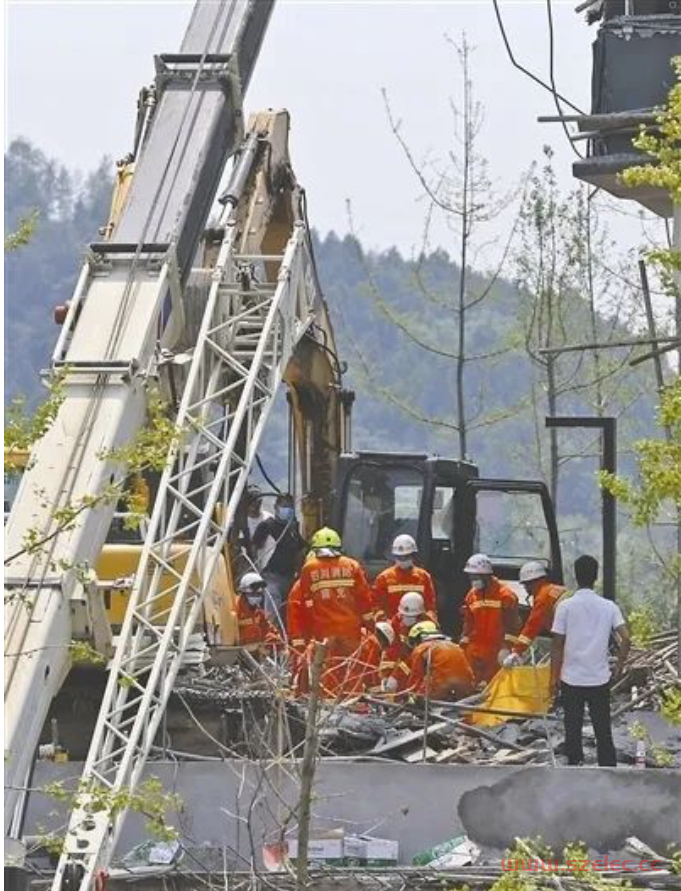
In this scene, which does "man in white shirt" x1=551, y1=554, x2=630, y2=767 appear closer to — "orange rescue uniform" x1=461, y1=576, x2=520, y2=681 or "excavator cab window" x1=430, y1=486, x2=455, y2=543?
"orange rescue uniform" x1=461, y1=576, x2=520, y2=681

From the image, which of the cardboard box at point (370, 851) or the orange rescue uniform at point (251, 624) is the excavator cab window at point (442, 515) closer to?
the orange rescue uniform at point (251, 624)

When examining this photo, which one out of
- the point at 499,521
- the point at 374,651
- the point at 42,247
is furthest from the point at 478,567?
the point at 42,247

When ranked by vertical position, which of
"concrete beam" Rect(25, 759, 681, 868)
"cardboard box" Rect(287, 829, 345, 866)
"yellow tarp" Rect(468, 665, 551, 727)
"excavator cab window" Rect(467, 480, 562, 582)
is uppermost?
"excavator cab window" Rect(467, 480, 562, 582)

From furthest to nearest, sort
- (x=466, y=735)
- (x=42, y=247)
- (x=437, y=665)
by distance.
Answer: (x=42, y=247) < (x=437, y=665) < (x=466, y=735)

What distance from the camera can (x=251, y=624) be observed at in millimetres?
24203

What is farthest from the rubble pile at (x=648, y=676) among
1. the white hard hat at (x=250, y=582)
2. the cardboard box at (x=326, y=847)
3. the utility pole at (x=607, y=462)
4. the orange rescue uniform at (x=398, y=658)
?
the cardboard box at (x=326, y=847)

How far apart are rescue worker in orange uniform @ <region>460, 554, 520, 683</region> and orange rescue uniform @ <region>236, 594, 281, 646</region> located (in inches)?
70.4

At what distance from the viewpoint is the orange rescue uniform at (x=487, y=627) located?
2353 centimetres

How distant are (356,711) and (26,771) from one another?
5.81 m

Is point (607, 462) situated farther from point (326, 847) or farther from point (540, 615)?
point (326, 847)

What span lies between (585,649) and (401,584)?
4.13 meters

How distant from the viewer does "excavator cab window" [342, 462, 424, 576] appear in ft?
89.1

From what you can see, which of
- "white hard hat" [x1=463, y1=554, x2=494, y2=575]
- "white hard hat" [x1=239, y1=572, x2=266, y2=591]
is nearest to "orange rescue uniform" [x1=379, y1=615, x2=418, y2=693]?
"white hard hat" [x1=463, y1=554, x2=494, y2=575]

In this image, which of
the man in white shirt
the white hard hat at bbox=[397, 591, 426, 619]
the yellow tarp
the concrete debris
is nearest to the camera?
the man in white shirt
